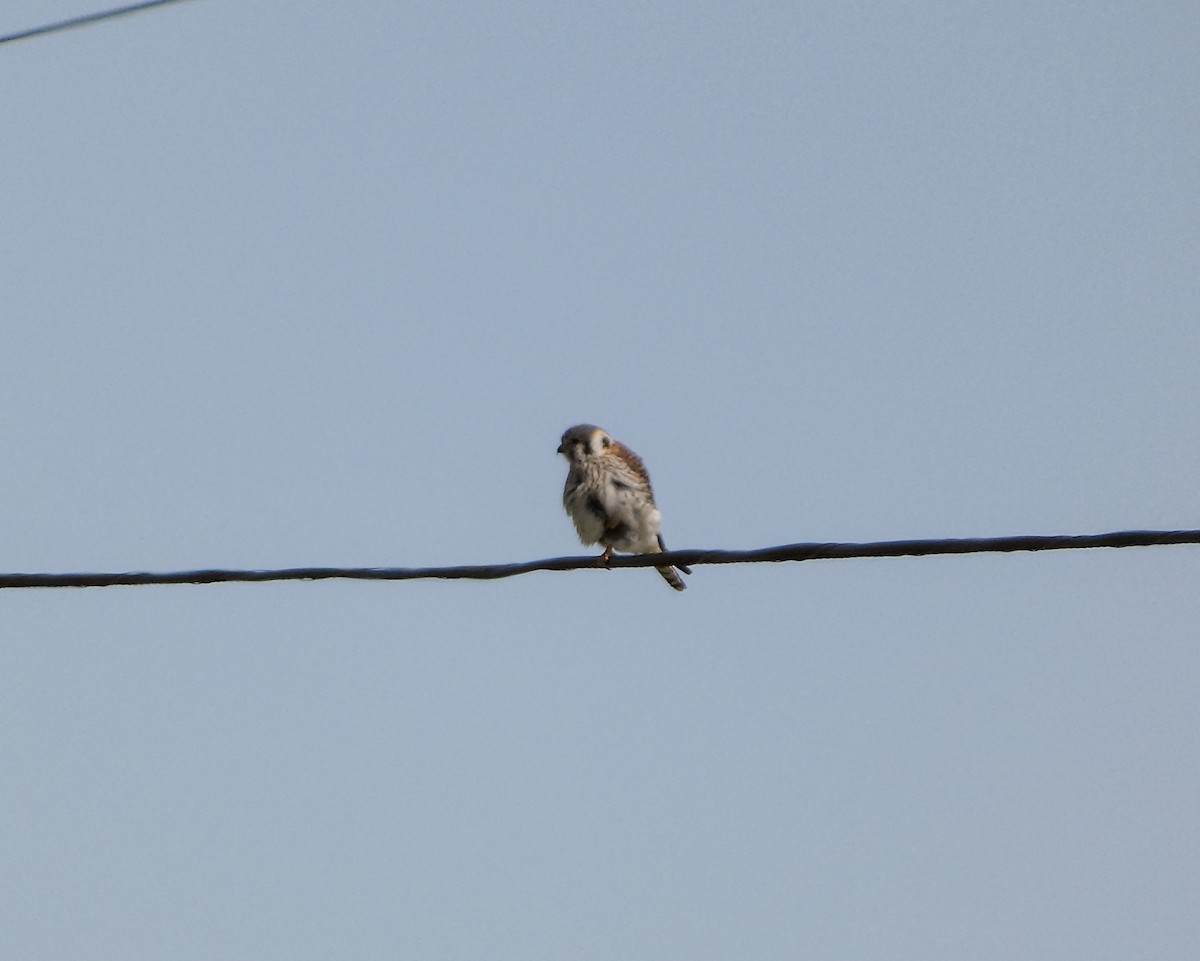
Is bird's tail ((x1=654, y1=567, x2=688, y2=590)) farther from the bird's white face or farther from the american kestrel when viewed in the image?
the bird's white face

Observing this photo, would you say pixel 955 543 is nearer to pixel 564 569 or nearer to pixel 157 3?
pixel 564 569

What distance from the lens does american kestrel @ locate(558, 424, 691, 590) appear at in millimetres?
10906

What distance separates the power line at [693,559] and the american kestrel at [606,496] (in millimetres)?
4946

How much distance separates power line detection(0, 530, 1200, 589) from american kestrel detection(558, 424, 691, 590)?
16.2ft

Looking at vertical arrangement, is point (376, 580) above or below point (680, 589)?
below

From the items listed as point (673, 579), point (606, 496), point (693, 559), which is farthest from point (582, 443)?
point (693, 559)

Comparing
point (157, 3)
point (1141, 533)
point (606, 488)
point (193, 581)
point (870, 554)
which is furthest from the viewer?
point (606, 488)

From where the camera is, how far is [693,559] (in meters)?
5.61

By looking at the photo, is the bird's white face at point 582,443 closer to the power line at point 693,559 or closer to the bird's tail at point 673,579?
the bird's tail at point 673,579

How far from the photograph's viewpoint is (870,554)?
16.3 ft

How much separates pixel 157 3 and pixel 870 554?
362cm

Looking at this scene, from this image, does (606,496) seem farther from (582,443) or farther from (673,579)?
(673,579)

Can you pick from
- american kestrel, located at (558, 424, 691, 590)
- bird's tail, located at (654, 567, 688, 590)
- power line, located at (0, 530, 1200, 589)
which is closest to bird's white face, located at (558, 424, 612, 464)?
american kestrel, located at (558, 424, 691, 590)

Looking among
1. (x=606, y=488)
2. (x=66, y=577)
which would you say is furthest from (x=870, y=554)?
(x=606, y=488)
